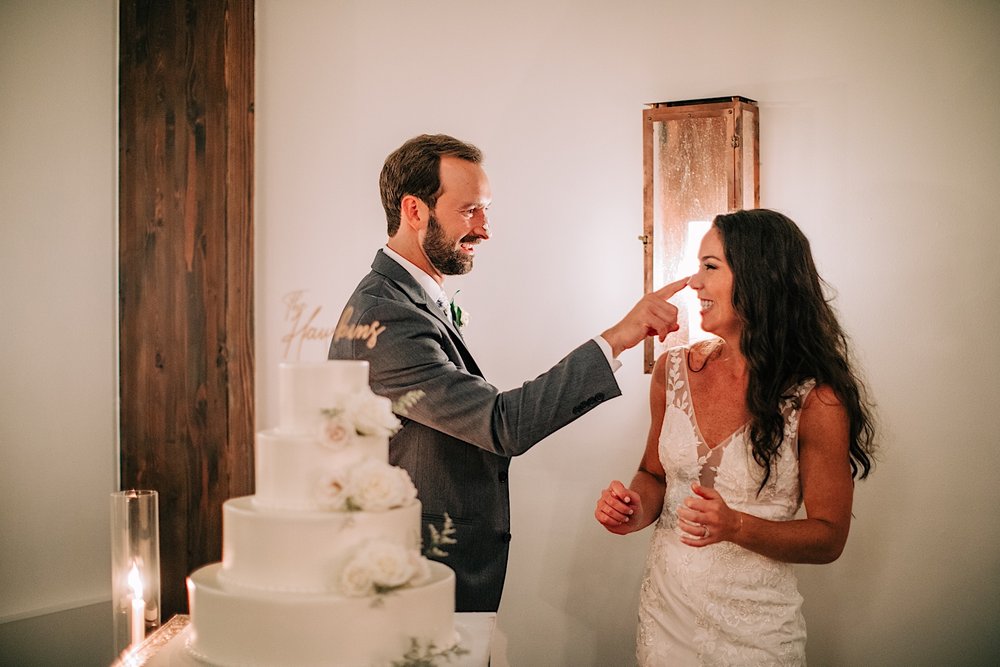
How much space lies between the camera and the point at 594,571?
3.66 m

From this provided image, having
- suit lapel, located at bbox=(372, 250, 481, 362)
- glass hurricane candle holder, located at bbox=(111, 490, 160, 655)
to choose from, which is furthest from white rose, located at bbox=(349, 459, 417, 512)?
glass hurricane candle holder, located at bbox=(111, 490, 160, 655)

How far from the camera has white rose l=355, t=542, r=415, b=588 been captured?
1692mm

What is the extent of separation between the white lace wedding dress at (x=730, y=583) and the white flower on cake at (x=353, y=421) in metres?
1.01

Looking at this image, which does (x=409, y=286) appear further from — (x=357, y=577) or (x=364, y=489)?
(x=357, y=577)

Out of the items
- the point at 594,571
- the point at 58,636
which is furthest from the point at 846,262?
the point at 58,636

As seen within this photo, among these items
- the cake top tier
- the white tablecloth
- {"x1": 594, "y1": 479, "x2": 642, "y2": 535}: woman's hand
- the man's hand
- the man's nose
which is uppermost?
the man's nose

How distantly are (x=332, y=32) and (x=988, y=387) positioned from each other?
288cm

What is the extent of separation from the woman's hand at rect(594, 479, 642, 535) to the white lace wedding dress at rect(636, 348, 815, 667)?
0.45 ft

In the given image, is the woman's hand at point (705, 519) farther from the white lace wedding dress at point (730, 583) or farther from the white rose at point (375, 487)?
the white rose at point (375, 487)

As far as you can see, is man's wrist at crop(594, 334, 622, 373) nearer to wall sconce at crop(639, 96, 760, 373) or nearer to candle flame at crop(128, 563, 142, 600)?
wall sconce at crop(639, 96, 760, 373)

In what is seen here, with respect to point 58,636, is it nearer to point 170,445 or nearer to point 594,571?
point 170,445

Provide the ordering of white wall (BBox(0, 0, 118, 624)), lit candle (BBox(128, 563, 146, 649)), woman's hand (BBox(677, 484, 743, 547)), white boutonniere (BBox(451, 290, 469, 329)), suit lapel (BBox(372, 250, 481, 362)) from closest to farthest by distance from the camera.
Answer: woman's hand (BBox(677, 484, 743, 547)), suit lapel (BBox(372, 250, 481, 362)), lit candle (BBox(128, 563, 146, 649)), white boutonniere (BBox(451, 290, 469, 329)), white wall (BBox(0, 0, 118, 624))

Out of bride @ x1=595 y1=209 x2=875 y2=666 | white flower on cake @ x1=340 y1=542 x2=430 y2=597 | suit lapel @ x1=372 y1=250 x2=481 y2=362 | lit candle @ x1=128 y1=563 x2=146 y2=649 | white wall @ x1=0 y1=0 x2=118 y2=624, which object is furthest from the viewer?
white wall @ x1=0 y1=0 x2=118 y2=624

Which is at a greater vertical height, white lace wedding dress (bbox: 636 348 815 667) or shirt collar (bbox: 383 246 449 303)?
shirt collar (bbox: 383 246 449 303)
